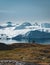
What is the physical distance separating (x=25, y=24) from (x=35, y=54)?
137975 millimetres

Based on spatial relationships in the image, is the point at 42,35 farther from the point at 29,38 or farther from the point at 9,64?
the point at 9,64

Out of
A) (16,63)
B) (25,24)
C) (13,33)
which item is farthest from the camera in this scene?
(25,24)

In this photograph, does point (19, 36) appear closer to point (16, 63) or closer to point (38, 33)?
point (38, 33)

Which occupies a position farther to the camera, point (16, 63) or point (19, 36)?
point (19, 36)

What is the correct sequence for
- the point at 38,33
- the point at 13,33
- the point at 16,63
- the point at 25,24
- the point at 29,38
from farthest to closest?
the point at 25,24 < the point at 13,33 < the point at 38,33 < the point at 29,38 < the point at 16,63

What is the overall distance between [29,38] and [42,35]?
691 inches

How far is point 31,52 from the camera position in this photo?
58250 mm

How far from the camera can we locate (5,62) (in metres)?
39.9

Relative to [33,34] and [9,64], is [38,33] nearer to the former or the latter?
[33,34]

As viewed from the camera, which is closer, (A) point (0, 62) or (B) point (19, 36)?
(A) point (0, 62)

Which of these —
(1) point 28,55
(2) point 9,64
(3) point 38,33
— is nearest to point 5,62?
(2) point 9,64

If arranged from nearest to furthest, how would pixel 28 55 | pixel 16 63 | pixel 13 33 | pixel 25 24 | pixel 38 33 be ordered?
pixel 16 63, pixel 28 55, pixel 38 33, pixel 13 33, pixel 25 24

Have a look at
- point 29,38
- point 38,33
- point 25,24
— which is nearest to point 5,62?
point 29,38

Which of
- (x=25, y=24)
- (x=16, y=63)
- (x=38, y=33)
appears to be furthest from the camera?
(x=25, y=24)
